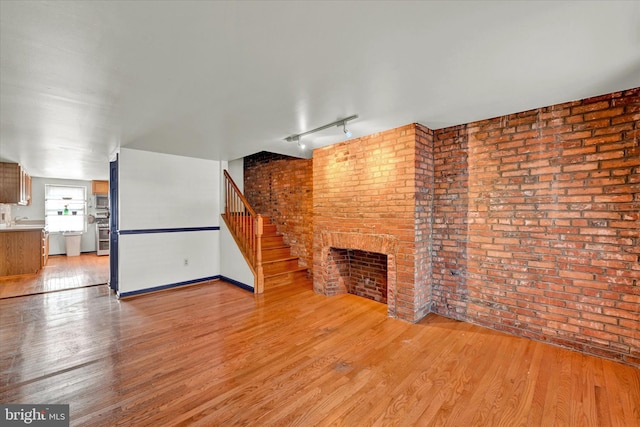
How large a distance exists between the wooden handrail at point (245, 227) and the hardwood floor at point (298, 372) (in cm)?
106

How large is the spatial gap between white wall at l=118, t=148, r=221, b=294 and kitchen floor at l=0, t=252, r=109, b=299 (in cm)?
145

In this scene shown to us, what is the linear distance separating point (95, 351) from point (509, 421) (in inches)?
→ 138

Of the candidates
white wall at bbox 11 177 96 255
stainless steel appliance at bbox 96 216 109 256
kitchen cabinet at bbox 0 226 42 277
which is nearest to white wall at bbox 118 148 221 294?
kitchen cabinet at bbox 0 226 42 277

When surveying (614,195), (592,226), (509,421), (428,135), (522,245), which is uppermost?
(428,135)

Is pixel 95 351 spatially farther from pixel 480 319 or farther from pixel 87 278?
pixel 480 319

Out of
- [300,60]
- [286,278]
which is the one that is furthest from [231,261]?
[300,60]

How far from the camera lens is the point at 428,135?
3.39 m

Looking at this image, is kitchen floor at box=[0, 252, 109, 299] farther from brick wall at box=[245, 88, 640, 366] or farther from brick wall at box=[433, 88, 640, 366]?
brick wall at box=[433, 88, 640, 366]

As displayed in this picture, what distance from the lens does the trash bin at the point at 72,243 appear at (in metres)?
7.83

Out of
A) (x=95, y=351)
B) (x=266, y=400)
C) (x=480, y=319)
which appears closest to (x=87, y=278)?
(x=95, y=351)

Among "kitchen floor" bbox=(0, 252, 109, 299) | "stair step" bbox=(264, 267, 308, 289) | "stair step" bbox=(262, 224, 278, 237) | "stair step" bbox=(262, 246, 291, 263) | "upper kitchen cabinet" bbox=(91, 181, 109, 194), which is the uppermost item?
"upper kitchen cabinet" bbox=(91, 181, 109, 194)

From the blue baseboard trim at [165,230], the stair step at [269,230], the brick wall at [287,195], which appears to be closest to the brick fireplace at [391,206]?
the brick wall at [287,195]

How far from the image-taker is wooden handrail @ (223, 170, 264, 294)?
173 inches

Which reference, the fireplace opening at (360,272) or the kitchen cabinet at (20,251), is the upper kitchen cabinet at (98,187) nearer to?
Result: the kitchen cabinet at (20,251)
